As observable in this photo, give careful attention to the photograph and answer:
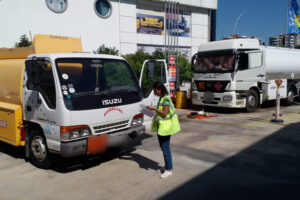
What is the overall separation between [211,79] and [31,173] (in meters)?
8.17

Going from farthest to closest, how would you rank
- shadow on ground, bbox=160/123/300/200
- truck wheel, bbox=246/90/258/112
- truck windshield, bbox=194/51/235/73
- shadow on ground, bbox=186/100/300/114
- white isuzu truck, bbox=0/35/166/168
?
1. shadow on ground, bbox=186/100/300/114
2. truck wheel, bbox=246/90/258/112
3. truck windshield, bbox=194/51/235/73
4. white isuzu truck, bbox=0/35/166/168
5. shadow on ground, bbox=160/123/300/200

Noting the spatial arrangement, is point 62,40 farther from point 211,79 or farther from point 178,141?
point 211,79

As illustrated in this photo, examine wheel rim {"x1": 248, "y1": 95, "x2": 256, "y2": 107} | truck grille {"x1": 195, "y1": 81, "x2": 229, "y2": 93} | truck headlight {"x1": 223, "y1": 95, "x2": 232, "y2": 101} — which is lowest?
wheel rim {"x1": 248, "y1": 95, "x2": 256, "y2": 107}

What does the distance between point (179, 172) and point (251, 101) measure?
764 cm

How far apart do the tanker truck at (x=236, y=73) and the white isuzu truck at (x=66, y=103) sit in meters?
6.06

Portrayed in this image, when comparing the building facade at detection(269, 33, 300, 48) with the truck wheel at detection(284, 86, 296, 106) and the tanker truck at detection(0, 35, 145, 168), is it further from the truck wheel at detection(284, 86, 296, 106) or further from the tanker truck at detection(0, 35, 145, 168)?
the tanker truck at detection(0, 35, 145, 168)

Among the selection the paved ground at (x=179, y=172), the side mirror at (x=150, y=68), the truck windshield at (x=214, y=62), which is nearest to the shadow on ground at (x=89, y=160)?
the paved ground at (x=179, y=172)

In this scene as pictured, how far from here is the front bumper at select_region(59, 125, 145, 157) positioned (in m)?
4.51

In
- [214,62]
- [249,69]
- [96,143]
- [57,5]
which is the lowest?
[96,143]

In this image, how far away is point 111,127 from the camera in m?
5.14

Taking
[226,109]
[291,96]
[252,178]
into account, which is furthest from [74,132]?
[291,96]

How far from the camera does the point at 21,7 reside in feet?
48.0

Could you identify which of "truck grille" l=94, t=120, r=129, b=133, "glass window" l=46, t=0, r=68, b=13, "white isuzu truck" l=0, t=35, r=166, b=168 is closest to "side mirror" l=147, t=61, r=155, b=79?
"white isuzu truck" l=0, t=35, r=166, b=168

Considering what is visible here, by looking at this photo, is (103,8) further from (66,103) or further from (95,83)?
(66,103)
